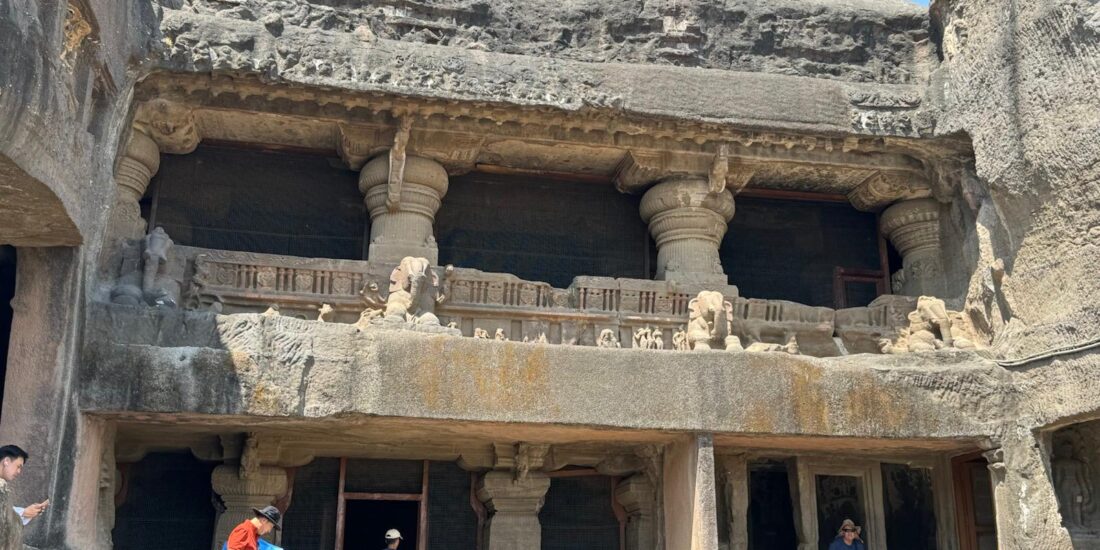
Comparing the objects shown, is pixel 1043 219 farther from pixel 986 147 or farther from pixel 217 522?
pixel 217 522

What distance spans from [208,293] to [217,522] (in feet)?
5.96

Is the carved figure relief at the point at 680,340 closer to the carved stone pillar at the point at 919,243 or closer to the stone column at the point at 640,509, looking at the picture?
the stone column at the point at 640,509

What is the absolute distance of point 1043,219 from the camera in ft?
23.3

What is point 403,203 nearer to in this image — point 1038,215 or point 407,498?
point 407,498

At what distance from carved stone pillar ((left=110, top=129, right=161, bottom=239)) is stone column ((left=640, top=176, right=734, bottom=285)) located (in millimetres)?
4069

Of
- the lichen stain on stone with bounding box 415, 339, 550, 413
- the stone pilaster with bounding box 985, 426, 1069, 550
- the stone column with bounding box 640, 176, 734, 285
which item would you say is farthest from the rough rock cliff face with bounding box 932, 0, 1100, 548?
the lichen stain on stone with bounding box 415, 339, 550, 413

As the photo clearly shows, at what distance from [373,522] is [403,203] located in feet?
11.5

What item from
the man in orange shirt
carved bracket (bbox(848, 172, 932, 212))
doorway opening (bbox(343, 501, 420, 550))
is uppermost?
carved bracket (bbox(848, 172, 932, 212))

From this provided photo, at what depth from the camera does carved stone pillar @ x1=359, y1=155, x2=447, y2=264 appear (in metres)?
7.82

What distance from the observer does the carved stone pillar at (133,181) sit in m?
7.33

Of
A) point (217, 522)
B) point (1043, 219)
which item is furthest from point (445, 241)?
point (1043, 219)

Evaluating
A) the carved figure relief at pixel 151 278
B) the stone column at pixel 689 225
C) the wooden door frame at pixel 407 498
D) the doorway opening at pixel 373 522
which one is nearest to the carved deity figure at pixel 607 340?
the stone column at pixel 689 225

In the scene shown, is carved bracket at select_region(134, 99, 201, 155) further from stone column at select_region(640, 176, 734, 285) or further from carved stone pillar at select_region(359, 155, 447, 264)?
stone column at select_region(640, 176, 734, 285)

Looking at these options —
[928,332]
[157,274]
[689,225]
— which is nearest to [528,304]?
[689,225]
